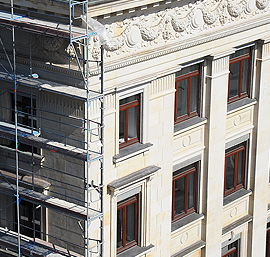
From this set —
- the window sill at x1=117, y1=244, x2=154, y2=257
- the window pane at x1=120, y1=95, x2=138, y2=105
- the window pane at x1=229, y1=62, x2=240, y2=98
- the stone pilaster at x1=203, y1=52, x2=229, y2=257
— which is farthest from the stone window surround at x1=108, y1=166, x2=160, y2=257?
the window pane at x1=229, y1=62, x2=240, y2=98

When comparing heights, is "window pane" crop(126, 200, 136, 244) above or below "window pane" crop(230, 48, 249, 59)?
below

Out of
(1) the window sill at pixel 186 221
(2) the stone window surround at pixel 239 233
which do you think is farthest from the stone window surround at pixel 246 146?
(1) the window sill at pixel 186 221

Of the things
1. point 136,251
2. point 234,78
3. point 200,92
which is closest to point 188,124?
point 200,92

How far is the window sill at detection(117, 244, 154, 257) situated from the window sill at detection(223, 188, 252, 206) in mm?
5810

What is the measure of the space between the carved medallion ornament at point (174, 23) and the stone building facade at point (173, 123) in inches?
1.9

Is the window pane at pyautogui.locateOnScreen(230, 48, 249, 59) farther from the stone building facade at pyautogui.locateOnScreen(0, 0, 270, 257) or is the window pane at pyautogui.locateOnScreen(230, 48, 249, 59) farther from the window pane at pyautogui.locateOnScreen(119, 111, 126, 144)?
the window pane at pyautogui.locateOnScreen(119, 111, 126, 144)

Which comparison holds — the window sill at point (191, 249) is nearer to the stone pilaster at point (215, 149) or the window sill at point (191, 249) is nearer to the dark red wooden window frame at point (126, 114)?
the stone pilaster at point (215, 149)

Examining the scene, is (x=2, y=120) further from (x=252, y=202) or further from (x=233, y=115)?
(x=252, y=202)

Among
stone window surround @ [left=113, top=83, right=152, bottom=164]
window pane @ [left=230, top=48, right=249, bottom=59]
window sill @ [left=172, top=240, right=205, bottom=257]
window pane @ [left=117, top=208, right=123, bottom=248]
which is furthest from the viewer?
window pane @ [left=230, top=48, right=249, bottom=59]

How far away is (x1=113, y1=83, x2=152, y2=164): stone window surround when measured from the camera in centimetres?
2831

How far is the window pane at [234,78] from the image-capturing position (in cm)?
3431

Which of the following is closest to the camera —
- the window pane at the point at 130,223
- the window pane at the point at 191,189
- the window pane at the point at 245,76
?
the window pane at the point at 130,223

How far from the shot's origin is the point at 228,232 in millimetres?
35812

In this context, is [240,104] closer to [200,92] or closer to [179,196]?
[200,92]
